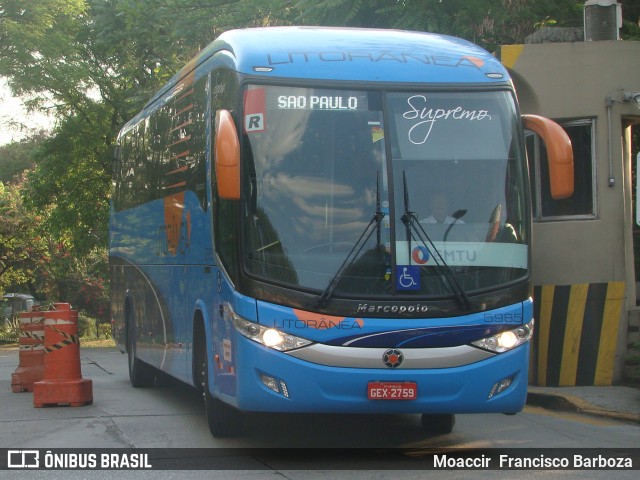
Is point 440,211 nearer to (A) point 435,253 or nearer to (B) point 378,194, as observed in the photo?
(A) point 435,253

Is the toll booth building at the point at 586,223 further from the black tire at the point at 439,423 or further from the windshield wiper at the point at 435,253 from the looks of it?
the windshield wiper at the point at 435,253

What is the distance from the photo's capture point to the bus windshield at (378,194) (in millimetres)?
8633

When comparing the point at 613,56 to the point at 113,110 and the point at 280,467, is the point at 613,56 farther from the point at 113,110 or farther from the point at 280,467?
the point at 113,110

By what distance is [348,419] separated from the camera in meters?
11.5

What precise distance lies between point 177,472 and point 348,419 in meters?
3.38

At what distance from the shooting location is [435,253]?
28.5ft

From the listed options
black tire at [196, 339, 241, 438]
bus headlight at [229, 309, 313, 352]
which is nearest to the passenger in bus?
bus headlight at [229, 309, 313, 352]

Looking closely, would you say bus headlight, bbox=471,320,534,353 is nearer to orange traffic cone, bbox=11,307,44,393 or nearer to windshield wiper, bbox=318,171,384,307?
windshield wiper, bbox=318,171,384,307

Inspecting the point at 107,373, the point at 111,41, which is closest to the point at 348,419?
the point at 107,373

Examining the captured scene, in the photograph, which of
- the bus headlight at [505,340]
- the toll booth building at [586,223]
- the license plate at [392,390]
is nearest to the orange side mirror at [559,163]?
the bus headlight at [505,340]

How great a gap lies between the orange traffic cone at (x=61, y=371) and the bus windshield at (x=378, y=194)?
4.86 m

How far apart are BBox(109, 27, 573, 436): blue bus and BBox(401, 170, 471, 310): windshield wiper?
11 mm

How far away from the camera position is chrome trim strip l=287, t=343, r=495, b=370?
840cm

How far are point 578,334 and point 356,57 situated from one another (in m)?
6.08
